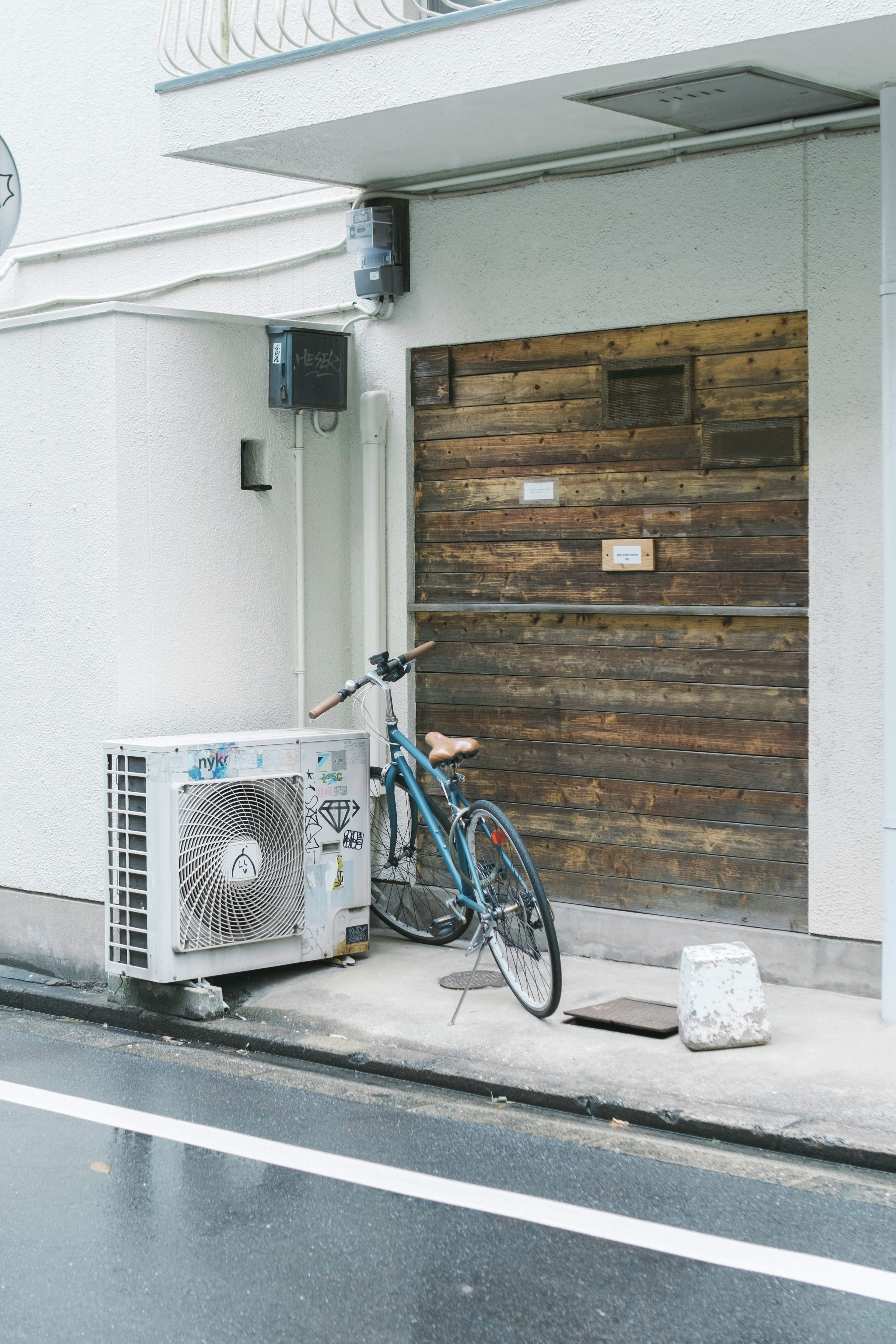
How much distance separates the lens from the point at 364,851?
25.1 ft

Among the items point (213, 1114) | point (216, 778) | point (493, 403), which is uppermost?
point (493, 403)

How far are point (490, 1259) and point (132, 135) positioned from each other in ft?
25.0

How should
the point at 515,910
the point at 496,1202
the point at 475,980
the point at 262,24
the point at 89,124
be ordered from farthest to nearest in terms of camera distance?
→ the point at 89,124
the point at 262,24
the point at 475,980
the point at 515,910
the point at 496,1202

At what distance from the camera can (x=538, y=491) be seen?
7.73 m

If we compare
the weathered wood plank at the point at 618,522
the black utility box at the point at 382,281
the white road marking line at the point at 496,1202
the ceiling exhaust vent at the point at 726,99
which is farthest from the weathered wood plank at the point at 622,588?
the white road marking line at the point at 496,1202

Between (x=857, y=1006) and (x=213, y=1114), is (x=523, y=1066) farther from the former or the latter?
(x=857, y=1006)

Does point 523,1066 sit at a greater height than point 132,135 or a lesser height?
lesser

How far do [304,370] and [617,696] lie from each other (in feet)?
7.66

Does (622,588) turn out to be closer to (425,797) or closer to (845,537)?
(845,537)

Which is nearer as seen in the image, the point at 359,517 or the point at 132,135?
the point at 359,517

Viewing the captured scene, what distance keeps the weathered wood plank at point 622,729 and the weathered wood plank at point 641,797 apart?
7.4 inches

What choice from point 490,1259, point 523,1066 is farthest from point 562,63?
point 490,1259

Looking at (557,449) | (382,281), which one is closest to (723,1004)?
(557,449)

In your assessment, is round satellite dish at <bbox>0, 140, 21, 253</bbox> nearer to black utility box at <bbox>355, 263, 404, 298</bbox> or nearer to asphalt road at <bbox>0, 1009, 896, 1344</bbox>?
black utility box at <bbox>355, 263, 404, 298</bbox>
